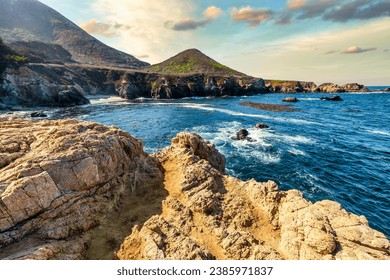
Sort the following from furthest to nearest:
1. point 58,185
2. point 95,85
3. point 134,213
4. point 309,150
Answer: point 95,85 < point 309,150 < point 134,213 < point 58,185

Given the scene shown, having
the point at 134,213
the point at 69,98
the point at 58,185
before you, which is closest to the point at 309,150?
the point at 134,213

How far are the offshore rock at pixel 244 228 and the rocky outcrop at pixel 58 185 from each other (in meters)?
2.69

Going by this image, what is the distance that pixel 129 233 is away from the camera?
1188 centimetres

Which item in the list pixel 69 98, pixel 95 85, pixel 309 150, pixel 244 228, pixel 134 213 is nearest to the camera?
pixel 244 228

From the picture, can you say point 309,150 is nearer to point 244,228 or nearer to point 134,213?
point 244,228

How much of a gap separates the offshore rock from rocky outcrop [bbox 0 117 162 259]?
8.82 ft

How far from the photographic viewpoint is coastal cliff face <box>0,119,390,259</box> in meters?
9.88

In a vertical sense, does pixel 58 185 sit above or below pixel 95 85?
below

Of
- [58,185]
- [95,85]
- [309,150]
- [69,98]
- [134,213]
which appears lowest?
[309,150]

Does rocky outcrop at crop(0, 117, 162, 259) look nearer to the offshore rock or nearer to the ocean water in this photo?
the offshore rock

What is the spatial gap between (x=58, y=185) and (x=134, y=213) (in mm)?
4379

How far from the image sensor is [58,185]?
11836 millimetres

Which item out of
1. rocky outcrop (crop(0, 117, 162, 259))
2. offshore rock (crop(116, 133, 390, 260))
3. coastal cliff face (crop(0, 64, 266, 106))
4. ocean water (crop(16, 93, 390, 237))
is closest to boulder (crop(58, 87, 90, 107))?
Result: coastal cliff face (crop(0, 64, 266, 106))
